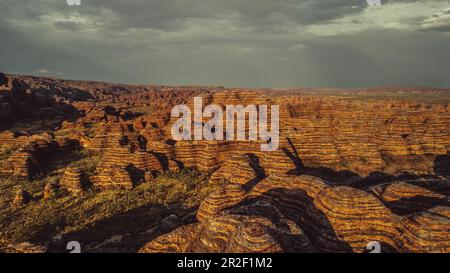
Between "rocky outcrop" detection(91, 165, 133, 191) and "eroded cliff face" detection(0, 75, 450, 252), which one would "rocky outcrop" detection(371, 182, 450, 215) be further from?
"rocky outcrop" detection(91, 165, 133, 191)

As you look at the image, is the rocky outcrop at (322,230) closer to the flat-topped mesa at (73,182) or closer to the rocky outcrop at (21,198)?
the flat-topped mesa at (73,182)

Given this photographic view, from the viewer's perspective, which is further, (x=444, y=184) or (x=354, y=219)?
(x=444, y=184)

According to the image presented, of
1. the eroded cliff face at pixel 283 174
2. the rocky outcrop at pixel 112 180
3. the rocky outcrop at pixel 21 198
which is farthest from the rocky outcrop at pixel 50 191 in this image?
the rocky outcrop at pixel 112 180

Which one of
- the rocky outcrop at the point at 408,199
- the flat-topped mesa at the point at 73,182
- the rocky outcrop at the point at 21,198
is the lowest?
the rocky outcrop at the point at 21,198

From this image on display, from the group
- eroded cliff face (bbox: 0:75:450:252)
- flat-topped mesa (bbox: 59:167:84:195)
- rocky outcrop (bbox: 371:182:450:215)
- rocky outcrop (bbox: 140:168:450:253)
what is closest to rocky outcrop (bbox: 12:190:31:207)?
eroded cliff face (bbox: 0:75:450:252)
